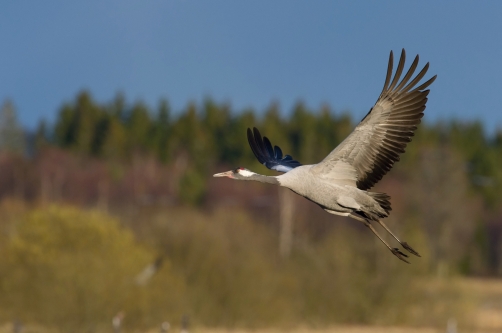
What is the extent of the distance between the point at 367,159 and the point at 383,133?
0.38m

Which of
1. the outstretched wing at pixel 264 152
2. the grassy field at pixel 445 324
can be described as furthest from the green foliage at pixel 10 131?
the outstretched wing at pixel 264 152

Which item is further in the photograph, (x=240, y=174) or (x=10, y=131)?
(x=10, y=131)

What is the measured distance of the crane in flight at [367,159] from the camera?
496 inches

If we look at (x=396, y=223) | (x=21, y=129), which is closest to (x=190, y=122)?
(x=21, y=129)


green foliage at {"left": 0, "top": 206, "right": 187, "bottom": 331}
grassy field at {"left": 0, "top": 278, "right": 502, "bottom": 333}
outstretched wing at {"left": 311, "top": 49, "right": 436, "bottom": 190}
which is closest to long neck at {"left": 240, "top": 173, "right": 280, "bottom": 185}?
outstretched wing at {"left": 311, "top": 49, "right": 436, "bottom": 190}

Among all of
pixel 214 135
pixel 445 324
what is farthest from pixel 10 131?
pixel 445 324

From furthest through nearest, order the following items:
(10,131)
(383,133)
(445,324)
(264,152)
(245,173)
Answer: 1. (10,131)
2. (445,324)
3. (264,152)
4. (245,173)
5. (383,133)

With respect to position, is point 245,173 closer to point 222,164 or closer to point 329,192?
point 329,192

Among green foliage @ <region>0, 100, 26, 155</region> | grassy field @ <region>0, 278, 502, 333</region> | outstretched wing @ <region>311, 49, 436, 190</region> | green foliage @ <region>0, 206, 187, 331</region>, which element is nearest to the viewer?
outstretched wing @ <region>311, 49, 436, 190</region>

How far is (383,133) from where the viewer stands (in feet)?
41.9

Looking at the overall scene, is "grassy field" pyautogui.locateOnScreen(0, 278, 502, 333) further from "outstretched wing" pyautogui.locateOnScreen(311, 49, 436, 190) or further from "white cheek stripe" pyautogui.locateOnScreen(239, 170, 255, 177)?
"outstretched wing" pyautogui.locateOnScreen(311, 49, 436, 190)

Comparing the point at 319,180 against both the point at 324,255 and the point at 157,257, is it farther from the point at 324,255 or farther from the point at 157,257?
the point at 324,255

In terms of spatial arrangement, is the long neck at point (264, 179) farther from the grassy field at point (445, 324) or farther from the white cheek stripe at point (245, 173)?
the grassy field at point (445, 324)

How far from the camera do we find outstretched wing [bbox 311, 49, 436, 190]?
12.6 metres
